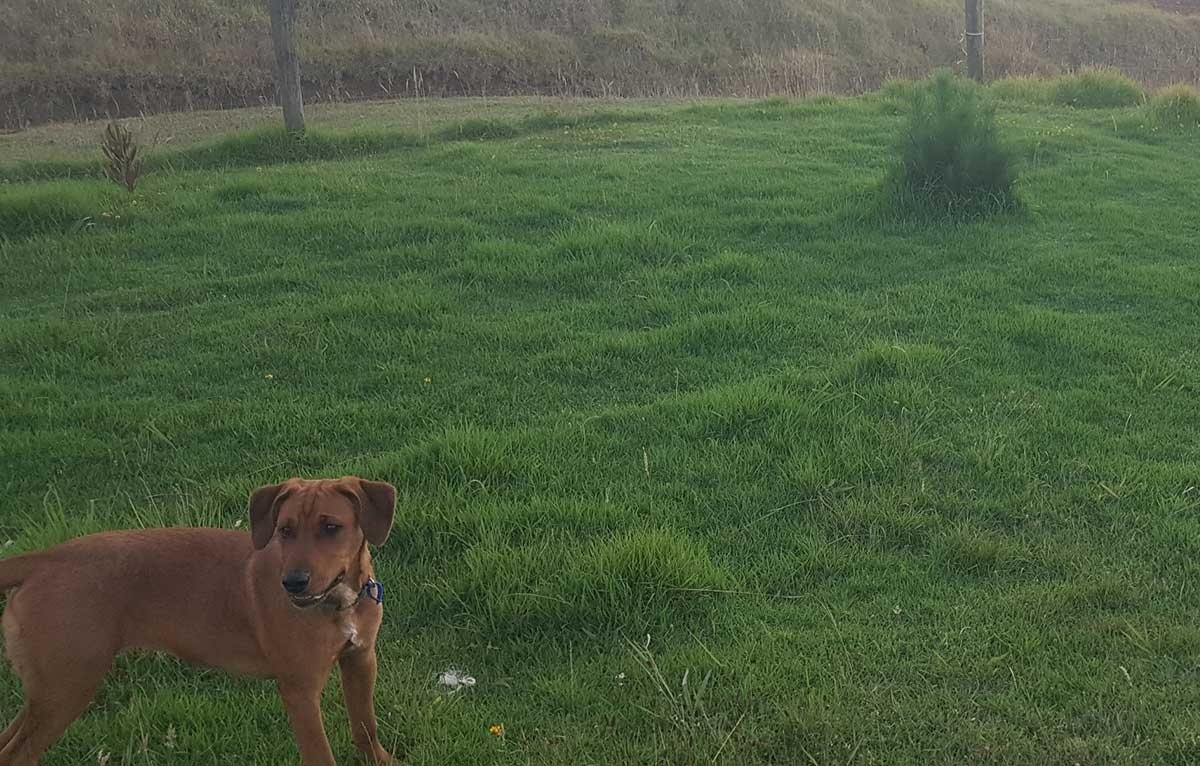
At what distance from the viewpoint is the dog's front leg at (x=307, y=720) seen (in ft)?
9.23

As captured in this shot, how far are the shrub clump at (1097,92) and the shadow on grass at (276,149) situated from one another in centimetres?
797

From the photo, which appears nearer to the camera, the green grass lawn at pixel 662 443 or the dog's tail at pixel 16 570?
the dog's tail at pixel 16 570

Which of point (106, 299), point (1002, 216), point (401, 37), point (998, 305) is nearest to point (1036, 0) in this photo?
point (401, 37)

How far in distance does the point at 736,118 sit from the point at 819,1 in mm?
16590

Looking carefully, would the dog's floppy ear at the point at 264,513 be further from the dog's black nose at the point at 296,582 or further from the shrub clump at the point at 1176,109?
the shrub clump at the point at 1176,109

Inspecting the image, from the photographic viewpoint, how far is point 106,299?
738 cm

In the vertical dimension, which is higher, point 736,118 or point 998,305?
point 736,118

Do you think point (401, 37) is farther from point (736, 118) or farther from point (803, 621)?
point (803, 621)

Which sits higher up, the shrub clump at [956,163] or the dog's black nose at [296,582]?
the shrub clump at [956,163]

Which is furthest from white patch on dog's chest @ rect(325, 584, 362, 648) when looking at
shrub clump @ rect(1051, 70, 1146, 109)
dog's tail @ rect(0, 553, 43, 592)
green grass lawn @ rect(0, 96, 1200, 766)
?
shrub clump @ rect(1051, 70, 1146, 109)

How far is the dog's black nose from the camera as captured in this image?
2639mm

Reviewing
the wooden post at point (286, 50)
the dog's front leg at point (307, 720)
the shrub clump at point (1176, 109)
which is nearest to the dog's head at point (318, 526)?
the dog's front leg at point (307, 720)

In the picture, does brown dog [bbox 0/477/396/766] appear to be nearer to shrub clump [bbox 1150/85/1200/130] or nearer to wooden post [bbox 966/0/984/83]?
shrub clump [bbox 1150/85/1200/130]

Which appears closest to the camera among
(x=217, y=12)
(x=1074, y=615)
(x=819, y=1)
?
(x=1074, y=615)
